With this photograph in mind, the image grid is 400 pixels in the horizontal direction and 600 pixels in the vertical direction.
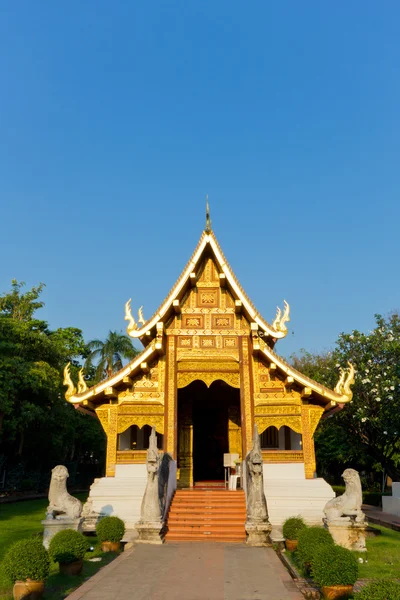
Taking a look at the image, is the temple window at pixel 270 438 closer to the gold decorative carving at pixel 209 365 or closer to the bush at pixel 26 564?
the gold decorative carving at pixel 209 365

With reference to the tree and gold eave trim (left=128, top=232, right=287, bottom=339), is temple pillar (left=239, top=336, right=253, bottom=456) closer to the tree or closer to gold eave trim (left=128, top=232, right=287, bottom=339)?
gold eave trim (left=128, top=232, right=287, bottom=339)

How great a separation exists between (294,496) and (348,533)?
2310 mm

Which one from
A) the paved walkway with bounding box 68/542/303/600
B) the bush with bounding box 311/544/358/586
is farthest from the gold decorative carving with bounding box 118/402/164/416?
the bush with bounding box 311/544/358/586

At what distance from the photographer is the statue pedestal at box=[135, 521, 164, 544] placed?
9.30 m

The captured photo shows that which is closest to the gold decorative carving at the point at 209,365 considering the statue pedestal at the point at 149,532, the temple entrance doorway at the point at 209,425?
the temple entrance doorway at the point at 209,425

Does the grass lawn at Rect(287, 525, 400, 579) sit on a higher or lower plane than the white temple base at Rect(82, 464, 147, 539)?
lower

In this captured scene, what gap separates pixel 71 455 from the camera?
32.6 meters

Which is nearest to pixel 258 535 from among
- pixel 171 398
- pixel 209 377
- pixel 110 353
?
pixel 171 398

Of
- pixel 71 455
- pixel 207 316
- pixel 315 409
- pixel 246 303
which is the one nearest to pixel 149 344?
pixel 207 316

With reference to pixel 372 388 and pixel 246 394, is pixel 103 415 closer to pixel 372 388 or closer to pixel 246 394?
pixel 246 394

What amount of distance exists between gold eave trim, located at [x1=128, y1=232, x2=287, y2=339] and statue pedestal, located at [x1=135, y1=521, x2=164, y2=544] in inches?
179

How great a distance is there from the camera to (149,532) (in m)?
9.34

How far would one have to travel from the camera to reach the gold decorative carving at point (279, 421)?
12.2 m

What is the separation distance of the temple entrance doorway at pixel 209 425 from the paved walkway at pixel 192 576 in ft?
18.6
